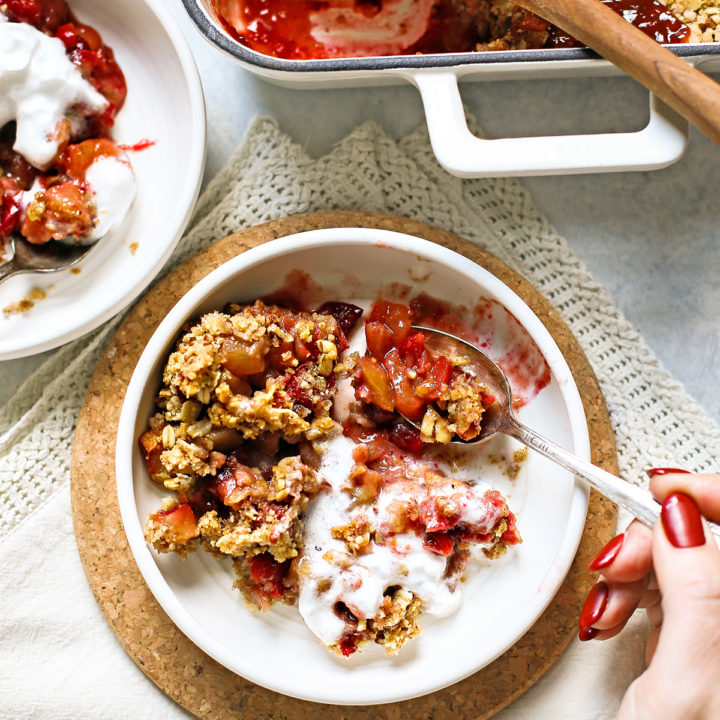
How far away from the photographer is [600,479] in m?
1.56

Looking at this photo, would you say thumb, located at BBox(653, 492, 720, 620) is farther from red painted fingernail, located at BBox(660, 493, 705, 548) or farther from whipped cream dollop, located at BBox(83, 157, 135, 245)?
whipped cream dollop, located at BBox(83, 157, 135, 245)

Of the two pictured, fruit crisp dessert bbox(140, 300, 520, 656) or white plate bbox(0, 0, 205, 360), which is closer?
fruit crisp dessert bbox(140, 300, 520, 656)

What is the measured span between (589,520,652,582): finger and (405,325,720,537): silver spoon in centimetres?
7

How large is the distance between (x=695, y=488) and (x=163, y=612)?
44.0 inches

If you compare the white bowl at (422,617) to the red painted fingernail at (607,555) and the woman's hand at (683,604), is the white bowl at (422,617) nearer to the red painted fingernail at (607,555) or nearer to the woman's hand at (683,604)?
the red painted fingernail at (607,555)

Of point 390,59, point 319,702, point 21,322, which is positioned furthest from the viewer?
point 21,322

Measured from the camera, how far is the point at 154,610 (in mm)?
1744

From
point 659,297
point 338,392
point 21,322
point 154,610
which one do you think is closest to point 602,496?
point 659,297

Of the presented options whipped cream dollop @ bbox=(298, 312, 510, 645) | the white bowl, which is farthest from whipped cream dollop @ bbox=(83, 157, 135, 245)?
whipped cream dollop @ bbox=(298, 312, 510, 645)

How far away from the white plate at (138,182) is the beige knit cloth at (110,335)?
0.08m

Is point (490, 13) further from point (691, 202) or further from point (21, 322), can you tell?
point (21, 322)

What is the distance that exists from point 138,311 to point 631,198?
3.77 ft

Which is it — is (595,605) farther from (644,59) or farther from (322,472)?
(644,59)

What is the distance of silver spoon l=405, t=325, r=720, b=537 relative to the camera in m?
1.51
